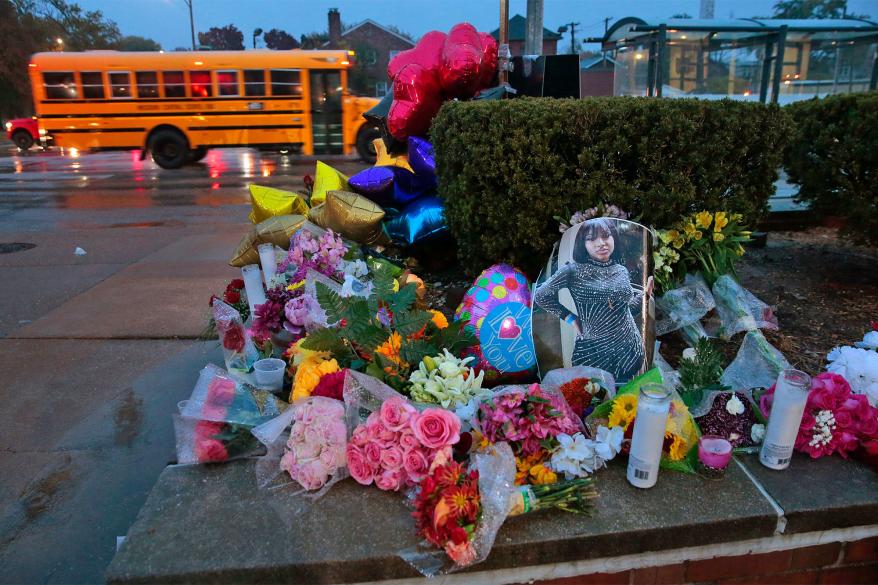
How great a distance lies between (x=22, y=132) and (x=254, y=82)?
48.9 ft

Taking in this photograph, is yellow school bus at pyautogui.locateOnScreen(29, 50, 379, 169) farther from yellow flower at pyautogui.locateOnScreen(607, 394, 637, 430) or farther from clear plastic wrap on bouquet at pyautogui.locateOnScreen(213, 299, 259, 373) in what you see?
yellow flower at pyautogui.locateOnScreen(607, 394, 637, 430)

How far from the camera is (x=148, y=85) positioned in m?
16.0

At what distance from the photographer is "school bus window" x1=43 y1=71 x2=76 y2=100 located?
621 inches

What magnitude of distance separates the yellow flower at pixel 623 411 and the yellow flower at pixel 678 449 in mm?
151

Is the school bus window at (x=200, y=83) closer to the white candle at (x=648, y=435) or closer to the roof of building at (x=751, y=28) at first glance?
the roof of building at (x=751, y=28)

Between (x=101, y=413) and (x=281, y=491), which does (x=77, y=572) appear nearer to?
(x=281, y=491)

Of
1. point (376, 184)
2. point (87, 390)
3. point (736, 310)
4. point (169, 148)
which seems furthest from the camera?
point (169, 148)

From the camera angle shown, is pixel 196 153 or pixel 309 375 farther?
pixel 196 153

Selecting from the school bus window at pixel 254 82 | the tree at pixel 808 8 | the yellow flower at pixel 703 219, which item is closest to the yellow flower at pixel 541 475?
the yellow flower at pixel 703 219

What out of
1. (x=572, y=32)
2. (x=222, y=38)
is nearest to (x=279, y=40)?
(x=222, y=38)

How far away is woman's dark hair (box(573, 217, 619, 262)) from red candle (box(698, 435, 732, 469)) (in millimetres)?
927

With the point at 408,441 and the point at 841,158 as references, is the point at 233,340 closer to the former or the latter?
the point at 408,441

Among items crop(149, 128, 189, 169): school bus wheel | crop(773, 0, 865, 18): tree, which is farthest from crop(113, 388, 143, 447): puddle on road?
crop(773, 0, 865, 18): tree

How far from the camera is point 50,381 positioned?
3.66 meters
